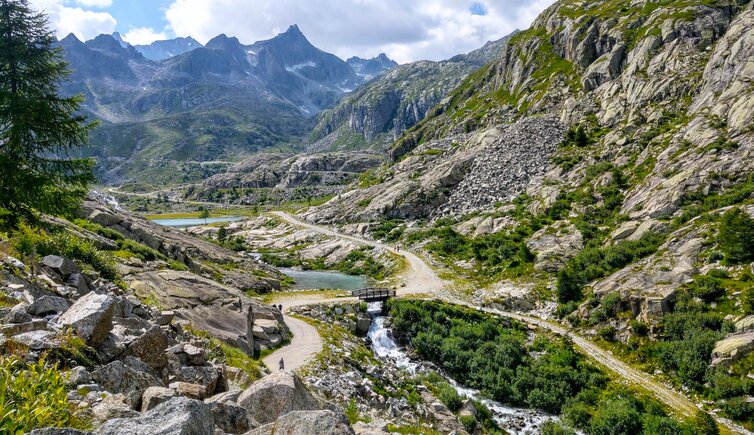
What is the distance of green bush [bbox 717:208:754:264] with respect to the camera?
35.9 meters

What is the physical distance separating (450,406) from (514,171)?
69454 mm

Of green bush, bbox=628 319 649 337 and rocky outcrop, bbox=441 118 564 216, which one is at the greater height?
rocky outcrop, bbox=441 118 564 216

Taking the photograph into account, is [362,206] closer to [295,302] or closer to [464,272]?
[464,272]

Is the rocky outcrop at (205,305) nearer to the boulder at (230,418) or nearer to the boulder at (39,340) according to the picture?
the boulder at (39,340)

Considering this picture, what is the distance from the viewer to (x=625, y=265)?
45375 millimetres

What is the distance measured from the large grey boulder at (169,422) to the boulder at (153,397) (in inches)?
77.3

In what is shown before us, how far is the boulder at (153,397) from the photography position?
8.51 metres

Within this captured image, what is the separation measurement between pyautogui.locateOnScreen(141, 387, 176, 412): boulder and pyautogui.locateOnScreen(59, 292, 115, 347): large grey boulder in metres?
3.17

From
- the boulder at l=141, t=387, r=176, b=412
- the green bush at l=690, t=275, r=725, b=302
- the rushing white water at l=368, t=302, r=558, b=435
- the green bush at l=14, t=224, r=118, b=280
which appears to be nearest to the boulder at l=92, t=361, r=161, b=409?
the boulder at l=141, t=387, r=176, b=412

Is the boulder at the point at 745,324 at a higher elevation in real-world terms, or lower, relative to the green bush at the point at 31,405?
lower

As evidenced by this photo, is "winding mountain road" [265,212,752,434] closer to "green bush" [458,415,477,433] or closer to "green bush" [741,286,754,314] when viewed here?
"green bush" [741,286,754,314]

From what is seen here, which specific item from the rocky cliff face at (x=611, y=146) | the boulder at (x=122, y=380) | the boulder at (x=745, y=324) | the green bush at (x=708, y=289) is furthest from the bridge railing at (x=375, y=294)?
the boulder at (x=122, y=380)

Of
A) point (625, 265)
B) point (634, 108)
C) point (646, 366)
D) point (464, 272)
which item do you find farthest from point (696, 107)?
Answer: point (646, 366)

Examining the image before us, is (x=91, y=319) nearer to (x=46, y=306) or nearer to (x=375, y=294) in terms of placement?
(x=46, y=306)
